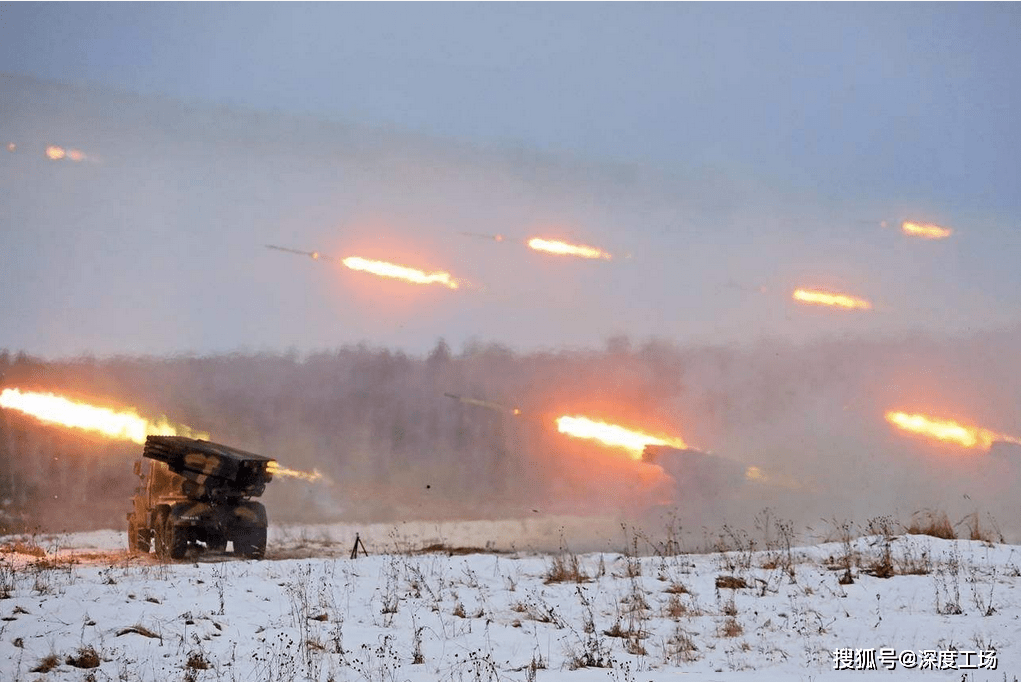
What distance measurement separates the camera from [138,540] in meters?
29.4

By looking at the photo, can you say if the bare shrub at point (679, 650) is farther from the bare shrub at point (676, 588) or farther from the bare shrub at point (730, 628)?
the bare shrub at point (676, 588)

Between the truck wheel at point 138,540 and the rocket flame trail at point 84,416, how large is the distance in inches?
308

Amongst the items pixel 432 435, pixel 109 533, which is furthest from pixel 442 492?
pixel 109 533

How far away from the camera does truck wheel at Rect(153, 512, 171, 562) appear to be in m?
27.4

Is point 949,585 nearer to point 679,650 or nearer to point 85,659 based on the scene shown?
point 679,650

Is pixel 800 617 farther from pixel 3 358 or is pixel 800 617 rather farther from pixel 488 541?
pixel 3 358

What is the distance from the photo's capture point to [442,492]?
3853cm

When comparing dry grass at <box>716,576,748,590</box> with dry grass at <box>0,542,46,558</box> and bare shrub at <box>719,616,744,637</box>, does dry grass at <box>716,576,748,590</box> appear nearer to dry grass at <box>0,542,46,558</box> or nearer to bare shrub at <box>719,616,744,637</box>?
bare shrub at <box>719,616,744,637</box>

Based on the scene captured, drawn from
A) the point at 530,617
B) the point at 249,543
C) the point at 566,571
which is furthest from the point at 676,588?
the point at 249,543

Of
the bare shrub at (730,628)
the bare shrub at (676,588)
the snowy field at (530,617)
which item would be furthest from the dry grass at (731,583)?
the bare shrub at (730,628)

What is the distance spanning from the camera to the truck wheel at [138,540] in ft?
95.7

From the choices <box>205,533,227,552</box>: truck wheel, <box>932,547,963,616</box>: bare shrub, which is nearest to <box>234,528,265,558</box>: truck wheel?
<box>205,533,227,552</box>: truck wheel

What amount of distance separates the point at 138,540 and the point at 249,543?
3453 millimetres

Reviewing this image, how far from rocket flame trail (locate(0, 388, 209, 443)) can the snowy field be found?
13912 millimetres
